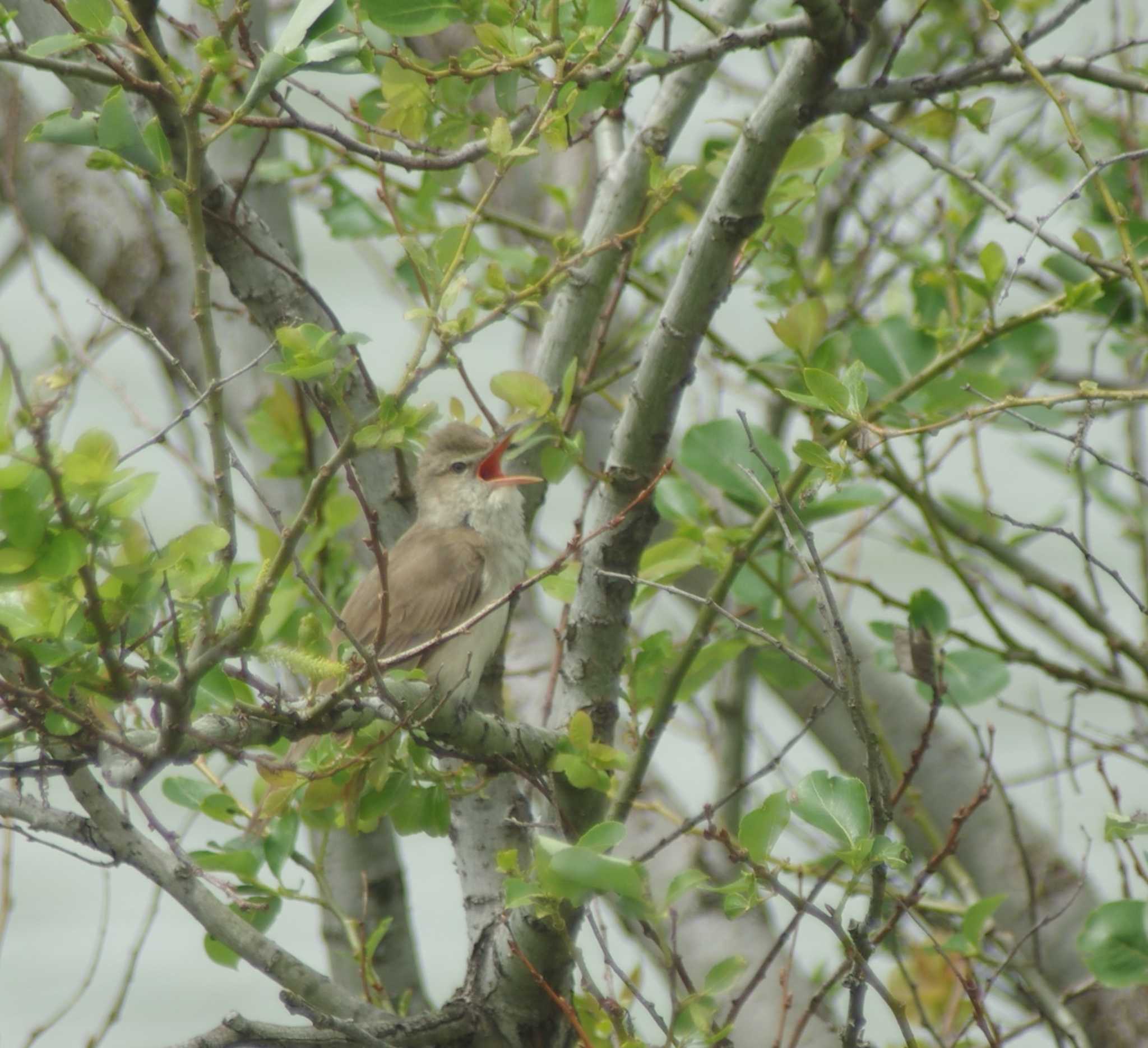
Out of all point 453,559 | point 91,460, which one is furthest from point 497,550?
point 91,460

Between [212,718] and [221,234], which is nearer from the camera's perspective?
[212,718]

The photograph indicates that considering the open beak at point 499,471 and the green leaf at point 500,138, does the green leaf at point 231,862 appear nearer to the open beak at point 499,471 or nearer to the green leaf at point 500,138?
the open beak at point 499,471

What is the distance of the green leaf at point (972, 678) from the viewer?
3.35 m

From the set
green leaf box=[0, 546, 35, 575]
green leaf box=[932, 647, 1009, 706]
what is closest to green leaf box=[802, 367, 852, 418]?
green leaf box=[0, 546, 35, 575]

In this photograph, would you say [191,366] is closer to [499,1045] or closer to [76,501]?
[499,1045]

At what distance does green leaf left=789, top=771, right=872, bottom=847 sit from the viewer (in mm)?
2125

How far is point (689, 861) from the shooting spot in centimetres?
409

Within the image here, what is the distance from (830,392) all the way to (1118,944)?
981 millimetres

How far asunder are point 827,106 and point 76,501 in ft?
5.10

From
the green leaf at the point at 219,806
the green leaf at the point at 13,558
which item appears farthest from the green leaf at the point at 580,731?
the green leaf at the point at 13,558

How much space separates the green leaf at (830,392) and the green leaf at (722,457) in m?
0.81

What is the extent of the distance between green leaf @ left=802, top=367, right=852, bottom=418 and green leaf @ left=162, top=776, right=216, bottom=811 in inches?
58.7

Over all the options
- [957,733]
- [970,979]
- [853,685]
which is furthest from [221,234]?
[957,733]

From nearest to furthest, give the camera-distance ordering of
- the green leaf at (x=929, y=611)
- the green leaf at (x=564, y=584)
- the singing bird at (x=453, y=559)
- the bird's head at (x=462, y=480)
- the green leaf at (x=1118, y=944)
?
the green leaf at (x=1118, y=944) < the green leaf at (x=564, y=584) < the green leaf at (x=929, y=611) < the singing bird at (x=453, y=559) < the bird's head at (x=462, y=480)
